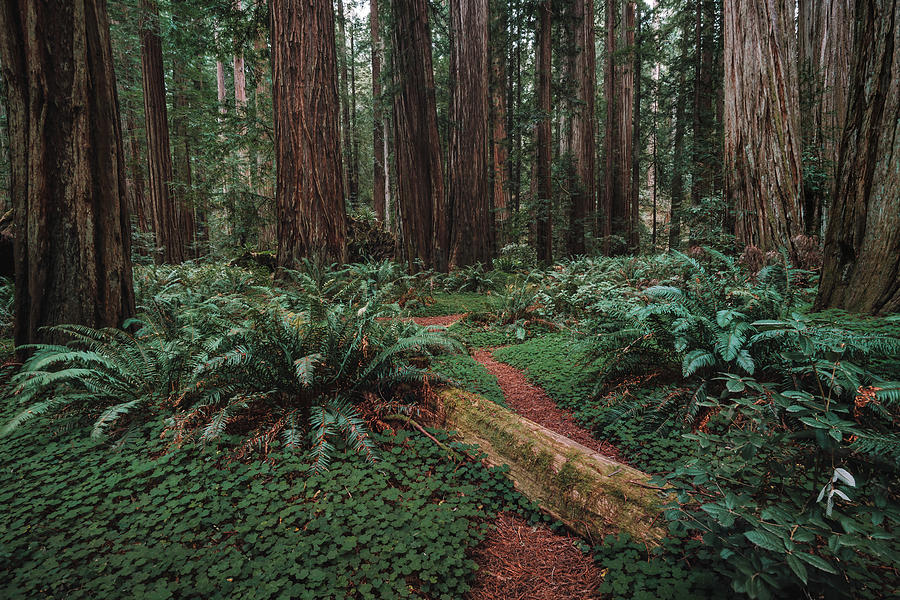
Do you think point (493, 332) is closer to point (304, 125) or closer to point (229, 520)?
point (304, 125)

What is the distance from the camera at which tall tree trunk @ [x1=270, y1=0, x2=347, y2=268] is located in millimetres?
5855

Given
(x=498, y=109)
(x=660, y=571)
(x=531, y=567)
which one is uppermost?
(x=498, y=109)

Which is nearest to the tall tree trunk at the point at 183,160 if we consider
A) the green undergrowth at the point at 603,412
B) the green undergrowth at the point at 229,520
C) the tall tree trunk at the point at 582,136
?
the green undergrowth at the point at 229,520

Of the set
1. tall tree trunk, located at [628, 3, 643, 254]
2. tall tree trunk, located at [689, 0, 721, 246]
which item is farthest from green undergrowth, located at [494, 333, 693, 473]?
tall tree trunk, located at [628, 3, 643, 254]

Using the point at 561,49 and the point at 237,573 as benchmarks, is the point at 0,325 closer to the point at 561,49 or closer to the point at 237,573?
the point at 237,573

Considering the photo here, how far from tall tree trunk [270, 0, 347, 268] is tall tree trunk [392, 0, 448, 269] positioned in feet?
10.7

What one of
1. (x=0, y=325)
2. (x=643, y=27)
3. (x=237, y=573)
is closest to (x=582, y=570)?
(x=237, y=573)

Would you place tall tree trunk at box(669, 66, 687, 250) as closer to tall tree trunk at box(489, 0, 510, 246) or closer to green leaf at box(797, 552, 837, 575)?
tall tree trunk at box(489, 0, 510, 246)

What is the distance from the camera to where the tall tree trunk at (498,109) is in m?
12.9

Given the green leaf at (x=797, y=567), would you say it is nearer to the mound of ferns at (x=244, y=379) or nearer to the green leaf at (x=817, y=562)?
the green leaf at (x=817, y=562)

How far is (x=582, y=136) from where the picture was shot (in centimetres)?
1329

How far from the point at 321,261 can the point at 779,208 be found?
6.79m

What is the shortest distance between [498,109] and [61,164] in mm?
15164

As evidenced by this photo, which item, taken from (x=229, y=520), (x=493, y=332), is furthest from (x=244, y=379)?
(x=493, y=332)
